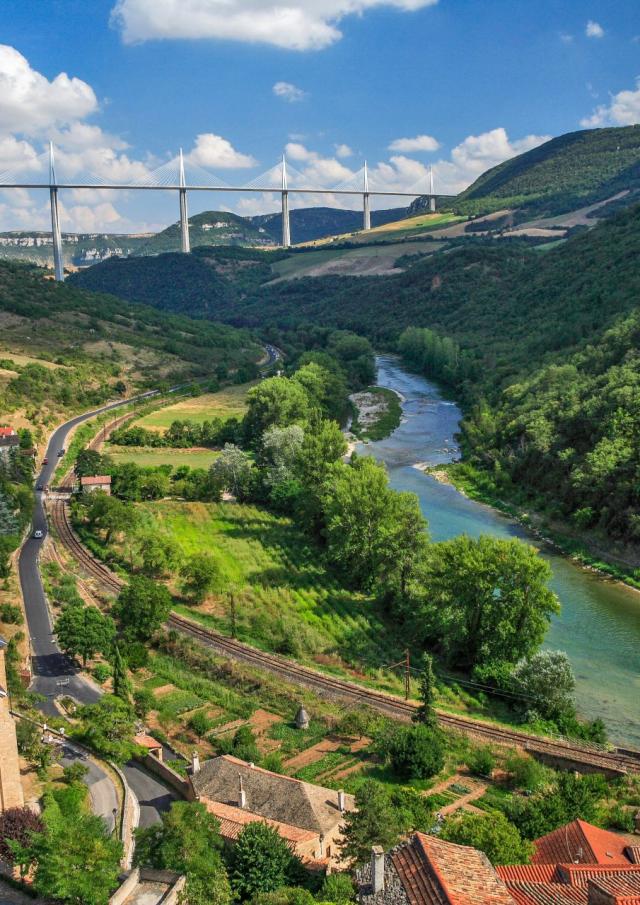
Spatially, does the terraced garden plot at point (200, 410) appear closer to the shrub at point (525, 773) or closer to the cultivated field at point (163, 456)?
the cultivated field at point (163, 456)

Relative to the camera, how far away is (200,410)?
6631 cm

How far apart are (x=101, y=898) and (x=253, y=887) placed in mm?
2666

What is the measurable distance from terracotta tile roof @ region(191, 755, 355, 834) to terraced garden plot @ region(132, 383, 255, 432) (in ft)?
135

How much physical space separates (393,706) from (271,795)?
6.64 m

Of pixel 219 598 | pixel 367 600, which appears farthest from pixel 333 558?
pixel 219 598

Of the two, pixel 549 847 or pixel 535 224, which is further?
pixel 535 224

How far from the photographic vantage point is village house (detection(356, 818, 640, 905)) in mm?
11797

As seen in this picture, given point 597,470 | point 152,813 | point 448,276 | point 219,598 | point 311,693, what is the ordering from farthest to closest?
point 448,276, point 597,470, point 219,598, point 311,693, point 152,813

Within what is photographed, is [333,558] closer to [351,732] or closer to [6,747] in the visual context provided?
[351,732]

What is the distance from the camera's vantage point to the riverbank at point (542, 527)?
34688 millimetres

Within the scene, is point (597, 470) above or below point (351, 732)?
above

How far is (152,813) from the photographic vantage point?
18.1 m

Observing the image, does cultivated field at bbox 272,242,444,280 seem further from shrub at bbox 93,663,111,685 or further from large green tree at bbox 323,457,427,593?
shrub at bbox 93,663,111,685

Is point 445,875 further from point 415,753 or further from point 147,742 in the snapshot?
point 147,742
